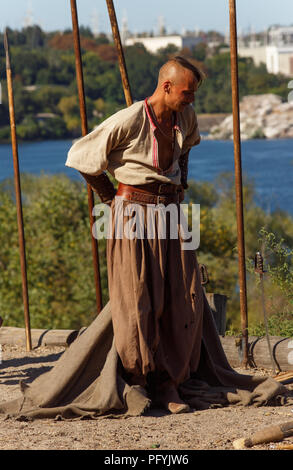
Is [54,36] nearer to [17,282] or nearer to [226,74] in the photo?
[226,74]

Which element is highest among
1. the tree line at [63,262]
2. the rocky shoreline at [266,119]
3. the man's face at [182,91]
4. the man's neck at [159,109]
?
the man's face at [182,91]

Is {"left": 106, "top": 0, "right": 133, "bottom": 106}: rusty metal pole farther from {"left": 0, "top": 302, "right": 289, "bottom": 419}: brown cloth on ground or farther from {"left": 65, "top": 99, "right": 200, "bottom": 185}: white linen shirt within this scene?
{"left": 0, "top": 302, "right": 289, "bottom": 419}: brown cloth on ground

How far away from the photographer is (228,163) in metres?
35.0

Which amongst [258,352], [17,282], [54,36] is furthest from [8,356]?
[54,36]

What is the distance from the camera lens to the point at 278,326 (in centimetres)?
537

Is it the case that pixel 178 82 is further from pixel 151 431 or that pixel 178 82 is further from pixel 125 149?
pixel 151 431

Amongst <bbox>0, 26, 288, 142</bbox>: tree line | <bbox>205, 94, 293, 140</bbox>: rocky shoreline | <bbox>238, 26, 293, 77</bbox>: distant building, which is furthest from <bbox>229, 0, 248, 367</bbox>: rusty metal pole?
<bbox>238, 26, 293, 77</bbox>: distant building

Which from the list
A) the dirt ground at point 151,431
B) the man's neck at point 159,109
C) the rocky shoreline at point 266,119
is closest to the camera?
the dirt ground at point 151,431

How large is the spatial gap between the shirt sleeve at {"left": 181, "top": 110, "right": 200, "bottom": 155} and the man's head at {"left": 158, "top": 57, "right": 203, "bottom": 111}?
232mm

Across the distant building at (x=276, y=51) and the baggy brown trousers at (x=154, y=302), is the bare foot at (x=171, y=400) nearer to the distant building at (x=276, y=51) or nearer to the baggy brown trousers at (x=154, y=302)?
the baggy brown trousers at (x=154, y=302)

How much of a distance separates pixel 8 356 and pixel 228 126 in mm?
22920

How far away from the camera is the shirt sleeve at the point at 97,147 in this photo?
3.72 meters

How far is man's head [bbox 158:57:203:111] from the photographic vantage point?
3.69 metres

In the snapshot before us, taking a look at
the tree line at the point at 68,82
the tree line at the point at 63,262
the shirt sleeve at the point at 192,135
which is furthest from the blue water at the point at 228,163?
the shirt sleeve at the point at 192,135
